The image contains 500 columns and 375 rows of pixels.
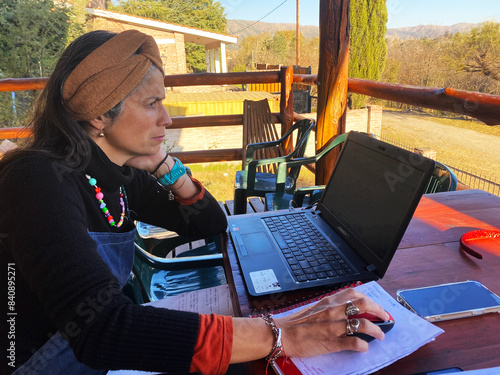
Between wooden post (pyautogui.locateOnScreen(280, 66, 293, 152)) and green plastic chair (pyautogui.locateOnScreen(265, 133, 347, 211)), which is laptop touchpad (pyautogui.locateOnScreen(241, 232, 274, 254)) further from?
wooden post (pyautogui.locateOnScreen(280, 66, 293, 152))

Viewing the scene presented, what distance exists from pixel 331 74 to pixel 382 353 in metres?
2.69

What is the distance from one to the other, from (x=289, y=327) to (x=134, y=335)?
1.05ft

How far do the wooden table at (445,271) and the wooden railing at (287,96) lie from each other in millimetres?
477

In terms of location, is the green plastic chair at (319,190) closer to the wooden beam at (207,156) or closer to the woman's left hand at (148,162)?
the woman's left hand at (148,162)

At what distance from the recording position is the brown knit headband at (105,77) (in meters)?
1.07

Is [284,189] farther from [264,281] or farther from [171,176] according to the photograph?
[264,281]

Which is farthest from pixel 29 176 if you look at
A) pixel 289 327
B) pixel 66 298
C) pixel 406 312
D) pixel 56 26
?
pixel 56 26

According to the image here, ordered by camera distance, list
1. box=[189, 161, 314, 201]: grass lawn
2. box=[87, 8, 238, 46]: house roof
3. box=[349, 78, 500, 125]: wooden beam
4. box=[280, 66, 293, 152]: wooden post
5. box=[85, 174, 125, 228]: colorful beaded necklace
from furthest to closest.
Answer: box=[87, 8, 238, 46]: house roof < box=[189, 161, 314, 201]: grass lawn < box=[280, 66, 293, 152]: wooden post < box=[349, 78, 500, 125]: wooden beam < box=[85, 174, 125, 228]: colorful beaded necklace

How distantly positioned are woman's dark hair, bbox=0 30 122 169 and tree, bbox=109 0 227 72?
85.2 ft

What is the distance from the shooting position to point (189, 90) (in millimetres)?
17812

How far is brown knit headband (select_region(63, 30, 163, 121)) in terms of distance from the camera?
1.07 m

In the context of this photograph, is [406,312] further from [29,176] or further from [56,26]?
[56,26]

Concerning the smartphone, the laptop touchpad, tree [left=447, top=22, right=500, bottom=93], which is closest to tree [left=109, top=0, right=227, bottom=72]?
tree [left=447, top=22, right=500, bottom=93]

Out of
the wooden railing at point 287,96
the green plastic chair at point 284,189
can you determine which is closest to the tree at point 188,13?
the wooden railing at point 287,96
